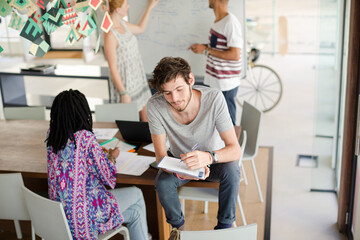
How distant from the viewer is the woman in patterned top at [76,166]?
2.36 m

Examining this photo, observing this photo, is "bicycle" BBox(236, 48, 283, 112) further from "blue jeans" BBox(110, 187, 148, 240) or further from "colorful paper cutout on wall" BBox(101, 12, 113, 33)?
"blue jeans" BBox(110, 187, 148, 240)

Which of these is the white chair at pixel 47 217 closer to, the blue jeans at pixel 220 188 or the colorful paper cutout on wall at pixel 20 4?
the blue jeans at pixel 220 188

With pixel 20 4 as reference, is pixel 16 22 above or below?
below

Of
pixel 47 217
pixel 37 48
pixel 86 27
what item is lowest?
pixel 47 217

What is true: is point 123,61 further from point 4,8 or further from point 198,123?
point 198,123

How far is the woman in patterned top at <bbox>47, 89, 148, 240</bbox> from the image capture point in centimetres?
236

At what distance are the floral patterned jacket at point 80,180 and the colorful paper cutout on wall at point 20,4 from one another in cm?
118

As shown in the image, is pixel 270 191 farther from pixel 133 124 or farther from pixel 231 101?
pixel 133 124

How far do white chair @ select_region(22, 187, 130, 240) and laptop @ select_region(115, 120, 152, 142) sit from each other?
3.00 ft

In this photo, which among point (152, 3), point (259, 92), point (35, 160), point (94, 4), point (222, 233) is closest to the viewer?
point (222, 233)

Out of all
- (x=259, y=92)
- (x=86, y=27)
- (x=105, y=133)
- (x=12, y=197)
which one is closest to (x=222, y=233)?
(x=12, y=197)

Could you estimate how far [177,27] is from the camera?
15.4 feet

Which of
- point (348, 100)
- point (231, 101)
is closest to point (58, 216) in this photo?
point (348, 100)

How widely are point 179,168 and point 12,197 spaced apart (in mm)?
1029
